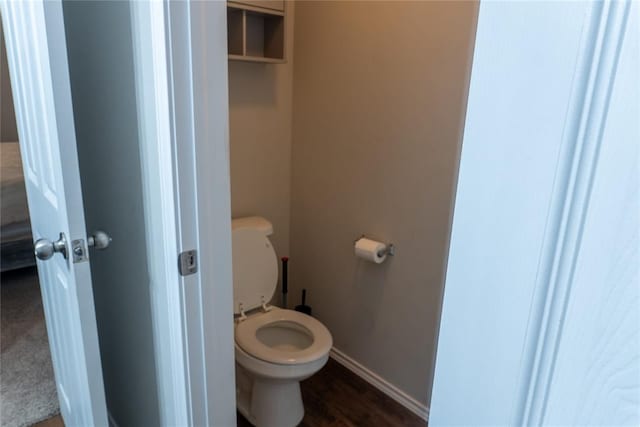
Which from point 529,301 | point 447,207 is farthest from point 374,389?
point 529,301

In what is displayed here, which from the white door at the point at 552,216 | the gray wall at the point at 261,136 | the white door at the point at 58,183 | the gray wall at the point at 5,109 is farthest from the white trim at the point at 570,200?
the gray wall at the point at 5,109

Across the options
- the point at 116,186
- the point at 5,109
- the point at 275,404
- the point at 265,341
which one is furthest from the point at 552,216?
the point at 5,109

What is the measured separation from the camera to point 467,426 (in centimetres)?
49

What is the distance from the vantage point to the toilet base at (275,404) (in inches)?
73.2

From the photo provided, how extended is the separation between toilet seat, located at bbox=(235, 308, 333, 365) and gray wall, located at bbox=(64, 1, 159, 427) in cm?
48

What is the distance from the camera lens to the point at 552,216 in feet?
1.27

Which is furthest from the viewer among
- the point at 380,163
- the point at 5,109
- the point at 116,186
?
the point at 5,109

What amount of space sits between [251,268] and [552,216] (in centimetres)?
175

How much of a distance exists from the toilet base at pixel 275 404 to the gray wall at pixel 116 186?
1.77 ft

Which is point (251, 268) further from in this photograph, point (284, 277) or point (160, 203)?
point (160, 203)

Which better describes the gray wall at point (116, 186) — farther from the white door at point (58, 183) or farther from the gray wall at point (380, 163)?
the gray wall at point (380, 163)

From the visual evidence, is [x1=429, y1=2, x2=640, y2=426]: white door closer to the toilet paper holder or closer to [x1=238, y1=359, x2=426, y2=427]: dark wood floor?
the toilet paper holder

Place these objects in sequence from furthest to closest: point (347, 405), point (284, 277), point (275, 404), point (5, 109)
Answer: point (5, 109)
point (284, 277)
point (347, 405)
point (275, 404)

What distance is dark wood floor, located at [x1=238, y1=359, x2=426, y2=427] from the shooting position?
197 cm
